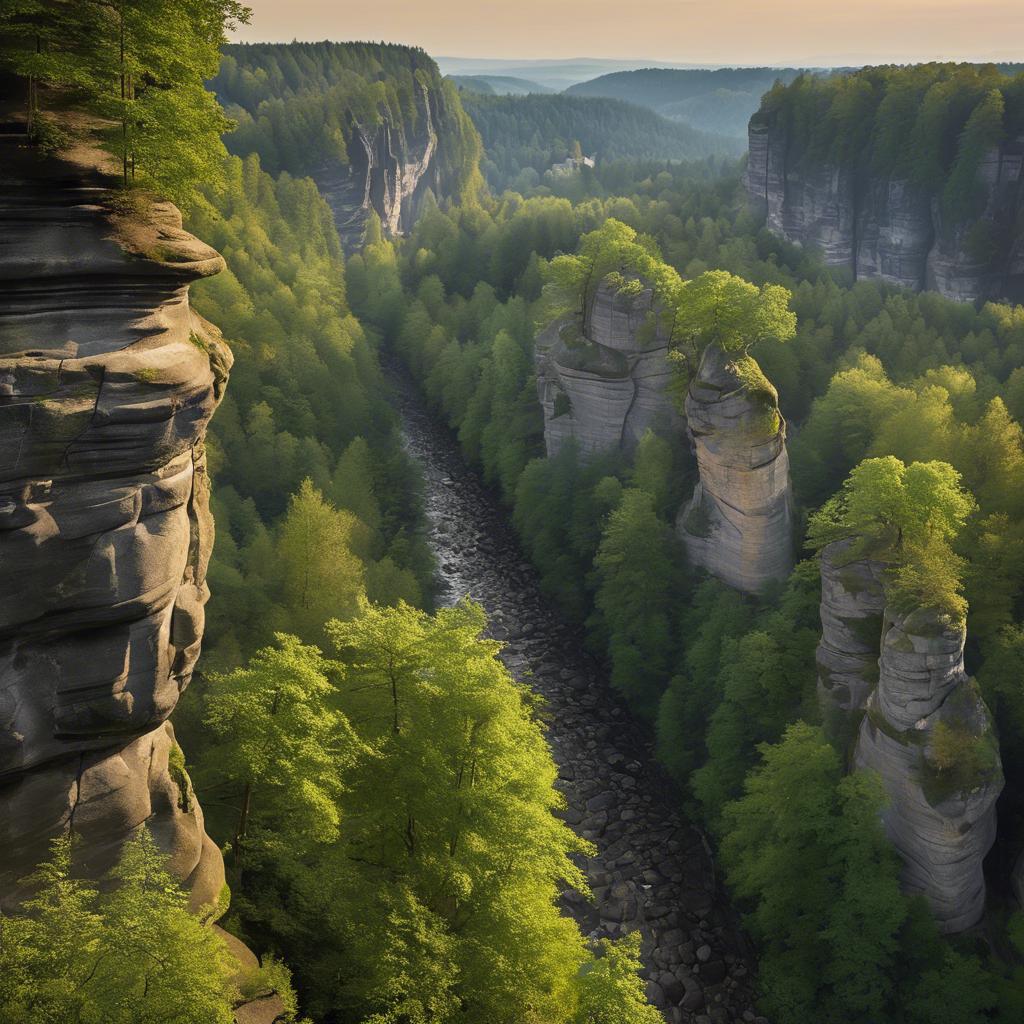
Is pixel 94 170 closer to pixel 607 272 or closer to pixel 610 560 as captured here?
pixel 610 560

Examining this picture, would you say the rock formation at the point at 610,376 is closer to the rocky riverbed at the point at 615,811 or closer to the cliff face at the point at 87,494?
the rocky riverbed at the point at 615,811

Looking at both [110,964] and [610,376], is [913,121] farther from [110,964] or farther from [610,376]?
[110,964]

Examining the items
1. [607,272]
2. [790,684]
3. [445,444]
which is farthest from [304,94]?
[790,684]

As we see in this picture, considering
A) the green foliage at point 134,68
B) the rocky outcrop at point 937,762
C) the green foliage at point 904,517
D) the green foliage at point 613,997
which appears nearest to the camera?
the green foliage at point 134,68

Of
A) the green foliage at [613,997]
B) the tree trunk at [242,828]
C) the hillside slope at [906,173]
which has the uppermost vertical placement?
the hillside slope at [906,173]

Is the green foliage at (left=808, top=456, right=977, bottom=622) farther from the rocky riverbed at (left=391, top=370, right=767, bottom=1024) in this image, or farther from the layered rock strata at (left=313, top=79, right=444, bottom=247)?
the layered rock strata at (left=313, top=79, right=444, bottom=247)

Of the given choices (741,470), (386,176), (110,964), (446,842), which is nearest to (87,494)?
(110,964)

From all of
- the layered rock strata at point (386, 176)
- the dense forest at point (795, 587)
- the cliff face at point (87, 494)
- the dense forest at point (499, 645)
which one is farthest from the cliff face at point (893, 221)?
the cliff face at point (87, 494)
